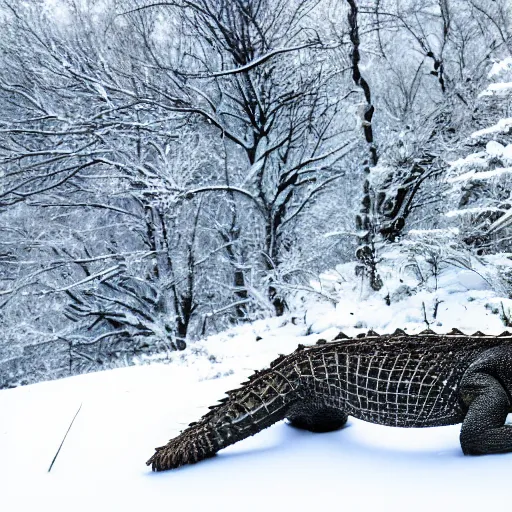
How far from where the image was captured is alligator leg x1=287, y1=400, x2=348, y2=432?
6.73ft

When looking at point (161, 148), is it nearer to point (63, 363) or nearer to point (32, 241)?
point (32, 241)

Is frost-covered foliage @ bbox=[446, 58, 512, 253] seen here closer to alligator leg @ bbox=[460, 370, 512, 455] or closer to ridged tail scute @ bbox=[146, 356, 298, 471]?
alligator leg @ bbox=[460, 370, 512, 455]

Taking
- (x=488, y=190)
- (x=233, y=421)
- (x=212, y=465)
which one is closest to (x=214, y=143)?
(x=488, y=190)

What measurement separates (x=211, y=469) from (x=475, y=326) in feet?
12.3

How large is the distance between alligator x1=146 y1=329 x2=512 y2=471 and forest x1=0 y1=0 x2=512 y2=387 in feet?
→ 18.1

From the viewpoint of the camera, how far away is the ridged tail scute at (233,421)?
190 cm

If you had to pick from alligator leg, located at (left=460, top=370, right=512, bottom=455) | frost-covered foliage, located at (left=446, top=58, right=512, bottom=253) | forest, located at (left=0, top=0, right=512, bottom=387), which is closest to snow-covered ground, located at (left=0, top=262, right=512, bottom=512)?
alligator leg, located at (left=460, top=370, right=512, bottom=455)

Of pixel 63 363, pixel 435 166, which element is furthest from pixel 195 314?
pixel 435 166

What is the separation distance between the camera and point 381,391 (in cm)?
190

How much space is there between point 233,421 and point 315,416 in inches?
15.3

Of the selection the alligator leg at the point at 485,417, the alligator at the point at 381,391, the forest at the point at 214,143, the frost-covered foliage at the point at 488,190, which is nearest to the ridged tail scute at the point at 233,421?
the alligator at the point at 381,391

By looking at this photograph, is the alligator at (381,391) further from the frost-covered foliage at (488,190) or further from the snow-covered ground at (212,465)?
the frost-covered foliage at (488,190)

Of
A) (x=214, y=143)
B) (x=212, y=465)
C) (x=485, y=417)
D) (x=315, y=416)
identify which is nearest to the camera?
(x=485, y=417)

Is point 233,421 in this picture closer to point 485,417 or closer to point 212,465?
point 212,465
